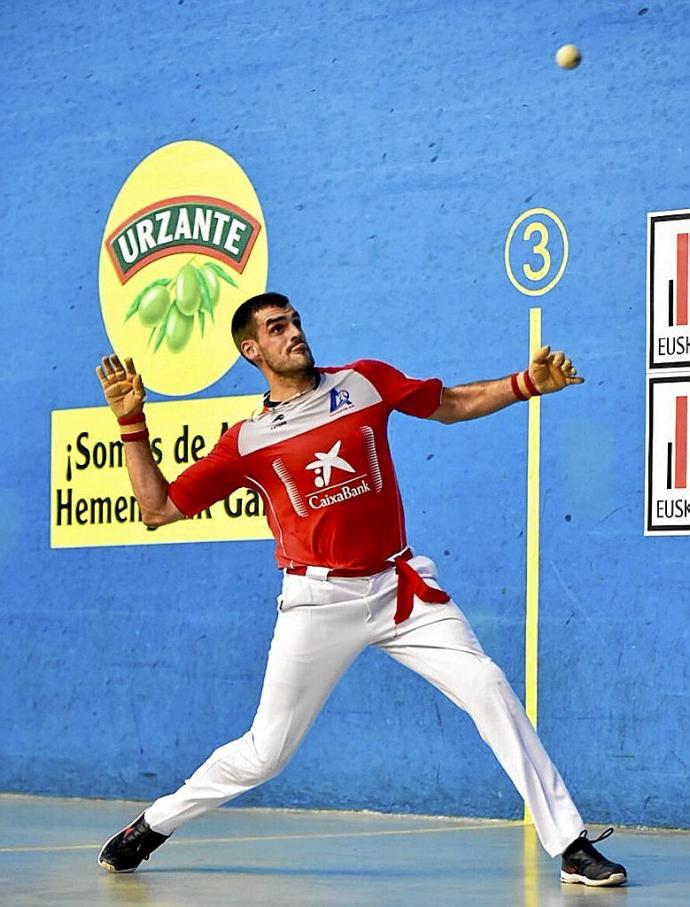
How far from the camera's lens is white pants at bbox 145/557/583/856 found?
A: 6004mm

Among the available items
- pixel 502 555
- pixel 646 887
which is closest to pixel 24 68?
pixel 502 555

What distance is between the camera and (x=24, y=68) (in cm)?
940

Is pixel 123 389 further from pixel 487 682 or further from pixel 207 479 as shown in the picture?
pixel 487 682

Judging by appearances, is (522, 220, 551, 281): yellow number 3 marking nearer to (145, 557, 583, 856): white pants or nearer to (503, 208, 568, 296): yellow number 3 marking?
(503, 208, 568, 296): yellow number 3 marking

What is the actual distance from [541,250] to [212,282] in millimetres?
1678

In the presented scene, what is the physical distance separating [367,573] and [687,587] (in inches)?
69.8

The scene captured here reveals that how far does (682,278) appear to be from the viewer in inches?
296

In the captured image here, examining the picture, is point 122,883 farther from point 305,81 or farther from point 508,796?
point 305,81

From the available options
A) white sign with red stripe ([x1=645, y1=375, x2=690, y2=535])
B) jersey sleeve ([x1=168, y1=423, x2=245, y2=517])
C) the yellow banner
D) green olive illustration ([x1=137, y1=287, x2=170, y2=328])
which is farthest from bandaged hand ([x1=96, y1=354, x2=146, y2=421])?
green olive illustration ([x1=137, y1=287, x2=170, y2=328])

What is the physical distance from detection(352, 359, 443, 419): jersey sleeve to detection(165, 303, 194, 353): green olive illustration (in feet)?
8.37

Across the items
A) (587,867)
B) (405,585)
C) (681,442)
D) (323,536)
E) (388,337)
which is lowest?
(587,867)

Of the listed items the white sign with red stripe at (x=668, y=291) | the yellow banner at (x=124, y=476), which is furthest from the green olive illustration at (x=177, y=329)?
the white sign with red stripe at (x=668, y=291)

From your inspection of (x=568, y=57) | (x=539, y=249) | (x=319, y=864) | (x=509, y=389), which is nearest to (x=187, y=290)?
(x=539, y=249)

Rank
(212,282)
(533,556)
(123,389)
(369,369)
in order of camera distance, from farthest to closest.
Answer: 1. (212,282)
2. (533,556)
3. (369,369)
4. (123,389)
